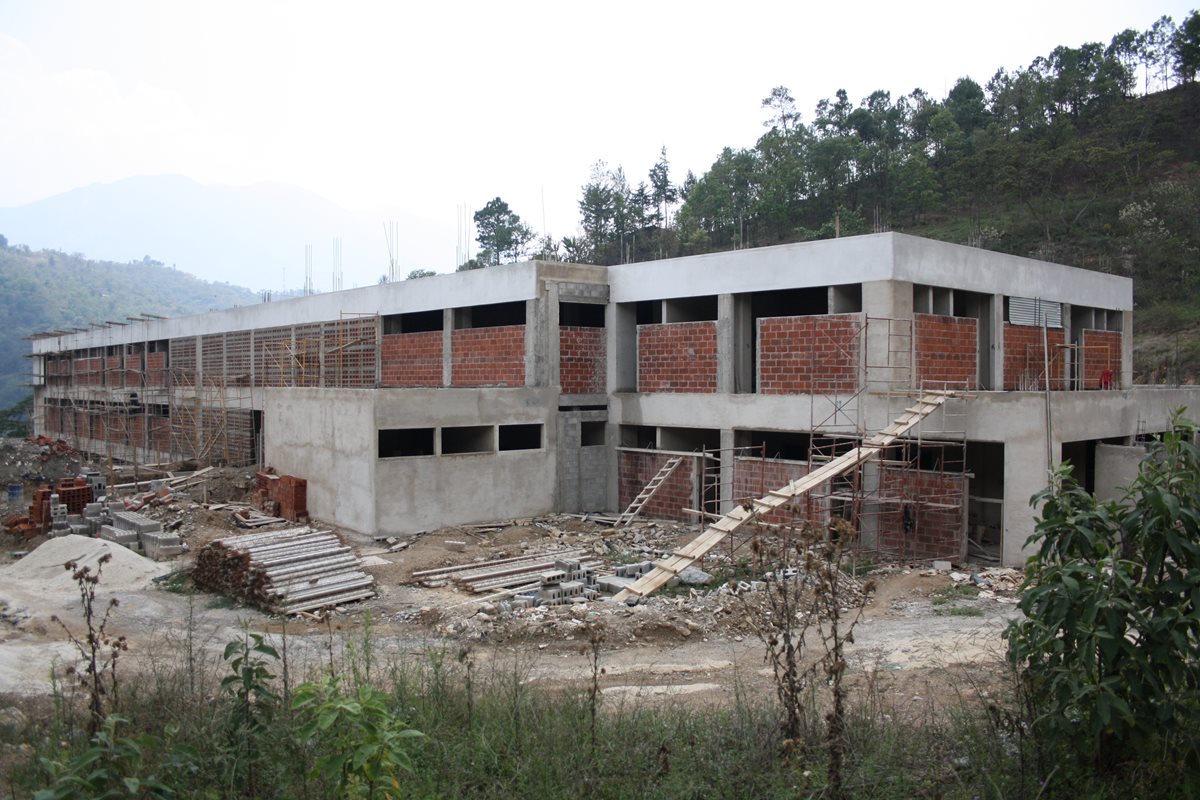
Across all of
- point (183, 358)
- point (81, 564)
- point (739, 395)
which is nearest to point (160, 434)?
→ point (183, 358)

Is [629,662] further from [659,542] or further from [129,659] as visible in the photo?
[659,542]

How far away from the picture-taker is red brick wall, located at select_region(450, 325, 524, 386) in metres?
21.8

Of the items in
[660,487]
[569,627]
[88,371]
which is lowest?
[569,627]

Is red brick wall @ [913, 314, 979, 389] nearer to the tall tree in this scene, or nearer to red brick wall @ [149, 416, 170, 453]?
red brick wall @ [149, 416, 170, 453]

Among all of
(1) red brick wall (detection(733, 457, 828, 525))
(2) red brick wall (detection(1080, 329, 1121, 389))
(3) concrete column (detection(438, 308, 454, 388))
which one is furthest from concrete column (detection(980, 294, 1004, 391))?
(3) concrete column (detection(438, 308, 454, 388))

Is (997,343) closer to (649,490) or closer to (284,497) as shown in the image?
(649,490)

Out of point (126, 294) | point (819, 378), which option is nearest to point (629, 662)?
point (819, 378)

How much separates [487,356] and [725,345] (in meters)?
6.53

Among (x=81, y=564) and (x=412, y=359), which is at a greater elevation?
(x=412, y=359)

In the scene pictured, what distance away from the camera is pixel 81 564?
51.8 ft

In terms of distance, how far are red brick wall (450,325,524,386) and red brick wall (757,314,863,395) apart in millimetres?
6259

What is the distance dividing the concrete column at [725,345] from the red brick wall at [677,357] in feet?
0.64

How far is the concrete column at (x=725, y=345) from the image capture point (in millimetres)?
19609

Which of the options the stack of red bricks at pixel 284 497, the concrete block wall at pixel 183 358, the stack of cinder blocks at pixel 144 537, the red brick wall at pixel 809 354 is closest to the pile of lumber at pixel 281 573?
the stack of cinder blocks at pixel 144 537
